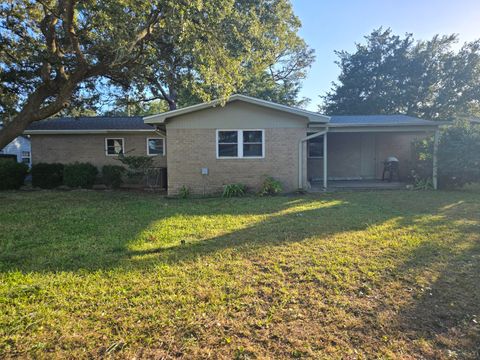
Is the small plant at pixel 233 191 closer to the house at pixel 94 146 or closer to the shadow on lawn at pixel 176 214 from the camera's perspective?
the shadow on lawn at pixel 176 214

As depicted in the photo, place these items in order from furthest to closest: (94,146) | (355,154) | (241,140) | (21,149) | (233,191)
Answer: (21,149), (355,154), (94,146), (241,140), (233,191)

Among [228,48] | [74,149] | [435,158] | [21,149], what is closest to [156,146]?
[74,149]

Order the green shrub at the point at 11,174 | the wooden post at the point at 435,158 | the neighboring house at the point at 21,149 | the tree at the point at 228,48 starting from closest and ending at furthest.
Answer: the tree at the point at 228,48 < the wooden post at the point at 435,158 < the green shrub at the point at 11,174 < the neighboring house at the point at 21,149

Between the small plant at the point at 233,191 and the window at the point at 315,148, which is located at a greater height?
the window at the point at 315,148

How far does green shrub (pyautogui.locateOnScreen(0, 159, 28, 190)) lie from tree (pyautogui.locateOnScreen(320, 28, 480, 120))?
2614 cm

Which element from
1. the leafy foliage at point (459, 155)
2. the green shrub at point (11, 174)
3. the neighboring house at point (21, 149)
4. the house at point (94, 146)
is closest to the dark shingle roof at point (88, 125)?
the house at point (94, 146)

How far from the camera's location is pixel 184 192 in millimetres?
10617

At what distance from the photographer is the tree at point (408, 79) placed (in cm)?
2588

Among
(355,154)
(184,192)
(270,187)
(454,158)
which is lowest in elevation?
(184,192)

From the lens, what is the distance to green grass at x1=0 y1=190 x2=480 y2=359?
2.38 meters

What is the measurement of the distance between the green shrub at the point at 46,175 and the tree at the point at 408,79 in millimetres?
24895

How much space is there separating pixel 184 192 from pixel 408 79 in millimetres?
26402

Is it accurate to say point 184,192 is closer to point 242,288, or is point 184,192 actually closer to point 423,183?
point 242,288

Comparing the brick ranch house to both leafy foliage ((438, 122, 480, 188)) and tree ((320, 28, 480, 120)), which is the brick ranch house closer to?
leafy foliage ((438, 122, 480, 188))
